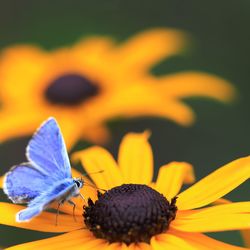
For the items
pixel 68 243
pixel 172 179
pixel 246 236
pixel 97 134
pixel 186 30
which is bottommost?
pixel 246 236

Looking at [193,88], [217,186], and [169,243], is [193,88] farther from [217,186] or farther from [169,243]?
[169,243]

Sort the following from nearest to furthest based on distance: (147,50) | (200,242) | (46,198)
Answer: (46,198) → (200,242) → (147,50)

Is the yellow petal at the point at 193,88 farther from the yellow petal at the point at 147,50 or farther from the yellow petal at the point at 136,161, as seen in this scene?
the yellow petal at the point at 136,161

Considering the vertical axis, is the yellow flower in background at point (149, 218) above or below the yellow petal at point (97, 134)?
below

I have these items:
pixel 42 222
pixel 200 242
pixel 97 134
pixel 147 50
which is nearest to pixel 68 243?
pixel 42 222

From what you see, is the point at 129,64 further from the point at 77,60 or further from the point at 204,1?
the point at 204,1

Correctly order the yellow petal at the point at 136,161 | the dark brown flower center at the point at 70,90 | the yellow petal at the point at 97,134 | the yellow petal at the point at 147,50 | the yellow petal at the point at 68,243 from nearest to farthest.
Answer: the yellow petal at the point at 68,243
the yellow petal at the point at 136,161
the yellow petal at the point at 97,134
the dark brown flower center at the point at 70,90
the yellow petal at the point at 147,50

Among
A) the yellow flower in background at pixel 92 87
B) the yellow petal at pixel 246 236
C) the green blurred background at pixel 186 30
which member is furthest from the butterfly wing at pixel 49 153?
the green blurred background at pixel 186 30
